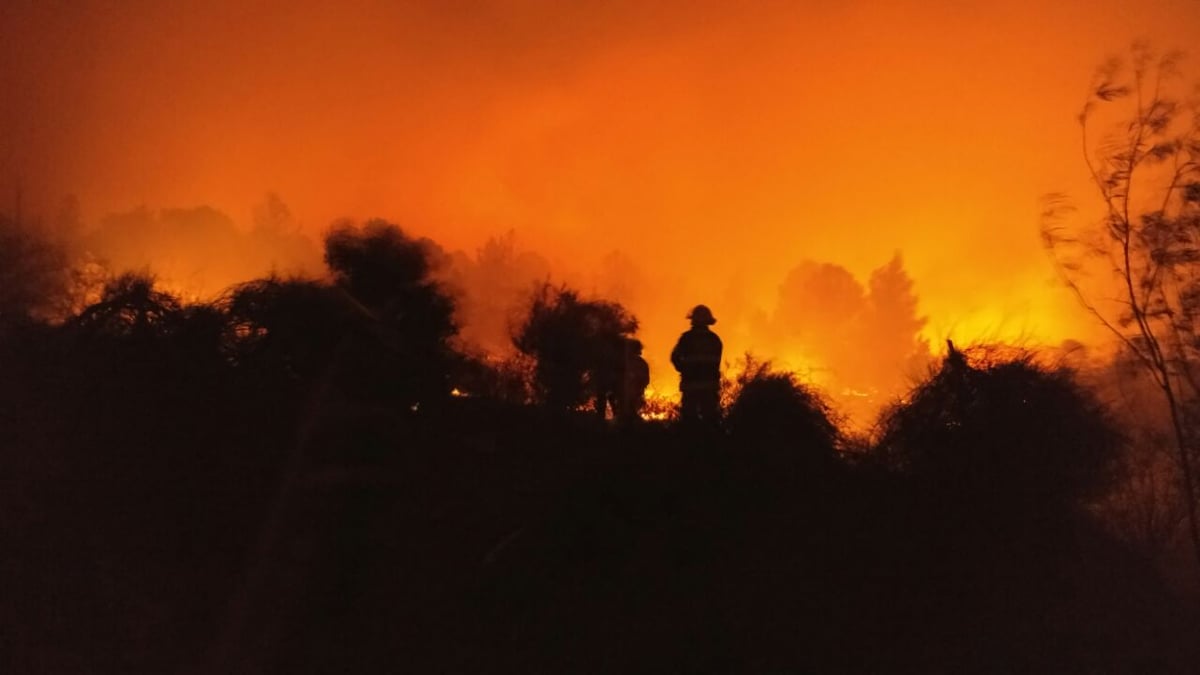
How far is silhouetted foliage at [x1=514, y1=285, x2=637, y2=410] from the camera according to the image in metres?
13.9

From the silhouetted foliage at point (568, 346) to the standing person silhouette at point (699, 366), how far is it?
1.95 meters

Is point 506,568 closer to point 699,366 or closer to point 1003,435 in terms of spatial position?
point 699,366

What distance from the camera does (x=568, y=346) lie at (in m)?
14.1

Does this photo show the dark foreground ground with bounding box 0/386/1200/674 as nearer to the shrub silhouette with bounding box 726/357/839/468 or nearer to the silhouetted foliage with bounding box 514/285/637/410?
the shrub silhouette with bounding box 726/357/839/468

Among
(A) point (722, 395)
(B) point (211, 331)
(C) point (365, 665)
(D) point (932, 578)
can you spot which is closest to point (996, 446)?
(D) point (932, 578)

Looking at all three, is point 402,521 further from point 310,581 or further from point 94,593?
point 94,593

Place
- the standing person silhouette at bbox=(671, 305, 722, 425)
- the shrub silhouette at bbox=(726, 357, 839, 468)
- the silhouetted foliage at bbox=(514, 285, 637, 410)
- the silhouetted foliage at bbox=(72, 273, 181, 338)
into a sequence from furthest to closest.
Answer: the silhouetted foliage at bbox=(514, 285, 637, 410)
the standing person silhouette at bbox=(671, 305, 722, 425)
the shrub silhouette at bbox=(726, 357, 839, 468)
the silhouetted foliage at bbox=(72, 273, 181, 338)

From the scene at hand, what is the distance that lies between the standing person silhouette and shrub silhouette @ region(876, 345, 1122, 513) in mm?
2228

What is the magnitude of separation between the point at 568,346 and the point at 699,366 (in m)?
2.78

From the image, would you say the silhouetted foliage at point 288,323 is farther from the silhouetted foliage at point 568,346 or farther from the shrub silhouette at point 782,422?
the silhouetted foliage at point 568,346

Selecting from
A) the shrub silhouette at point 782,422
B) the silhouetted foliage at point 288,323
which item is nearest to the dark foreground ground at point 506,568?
the shrub silhouette at point 782,422

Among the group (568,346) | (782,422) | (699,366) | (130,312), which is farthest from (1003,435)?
(130,312)

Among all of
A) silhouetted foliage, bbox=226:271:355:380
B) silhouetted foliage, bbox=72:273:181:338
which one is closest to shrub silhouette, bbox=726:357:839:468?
silhouetted foliage, bbox=226:271:355:380

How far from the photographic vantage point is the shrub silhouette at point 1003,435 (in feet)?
30.0
